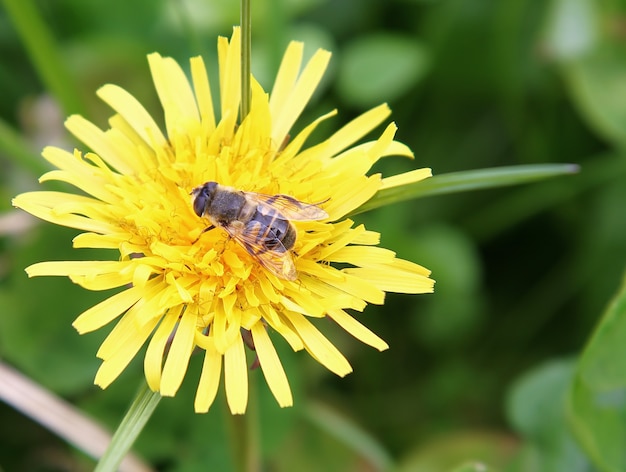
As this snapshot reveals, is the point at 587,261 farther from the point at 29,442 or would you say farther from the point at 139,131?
the point at 29,442

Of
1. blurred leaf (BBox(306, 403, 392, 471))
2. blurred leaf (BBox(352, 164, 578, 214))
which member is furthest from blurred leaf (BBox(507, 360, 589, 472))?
blurred leaf (BBox(352, 164, 578, 214))

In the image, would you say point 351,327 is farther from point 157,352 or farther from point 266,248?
point 157,352

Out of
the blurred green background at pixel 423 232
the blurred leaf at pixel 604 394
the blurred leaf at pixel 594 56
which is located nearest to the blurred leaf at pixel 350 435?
the blurred green background at pixel 423 232

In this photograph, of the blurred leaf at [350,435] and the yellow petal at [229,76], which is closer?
the yellow petal at [229,76]

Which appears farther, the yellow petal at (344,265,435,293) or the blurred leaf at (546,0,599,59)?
the blurred leaf at (546,0,599,59)

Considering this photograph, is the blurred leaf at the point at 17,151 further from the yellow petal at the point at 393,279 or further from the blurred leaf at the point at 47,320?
the yellow petal at the point at 393,279

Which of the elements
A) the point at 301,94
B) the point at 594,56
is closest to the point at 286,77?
the point at 301,94

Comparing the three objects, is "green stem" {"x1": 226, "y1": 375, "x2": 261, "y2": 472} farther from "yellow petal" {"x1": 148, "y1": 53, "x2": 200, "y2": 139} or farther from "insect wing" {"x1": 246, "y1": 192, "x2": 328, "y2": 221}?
"yellow petal" {"x1": 148, "y1": 53, "x2": 200, "y2": 139}
